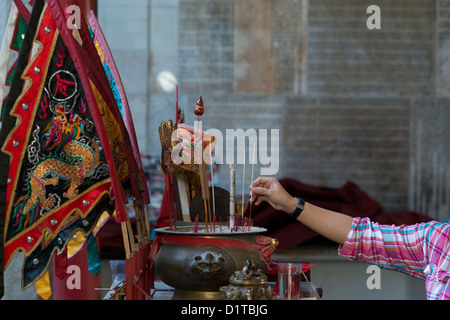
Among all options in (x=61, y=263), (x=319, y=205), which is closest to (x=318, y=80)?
(x=319, y=205)

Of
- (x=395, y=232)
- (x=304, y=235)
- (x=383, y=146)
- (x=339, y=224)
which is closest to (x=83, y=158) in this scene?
(x=339, y=224)

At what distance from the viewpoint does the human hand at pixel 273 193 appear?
1562 millimetres

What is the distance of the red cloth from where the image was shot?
3.42m

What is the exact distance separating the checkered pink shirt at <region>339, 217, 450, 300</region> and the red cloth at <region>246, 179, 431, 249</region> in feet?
5.65

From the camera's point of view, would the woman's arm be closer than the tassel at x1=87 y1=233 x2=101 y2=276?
Yes

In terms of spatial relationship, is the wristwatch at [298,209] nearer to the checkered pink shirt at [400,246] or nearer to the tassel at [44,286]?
the checkered pink shirt at [400,246]

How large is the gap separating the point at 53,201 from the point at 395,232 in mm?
927

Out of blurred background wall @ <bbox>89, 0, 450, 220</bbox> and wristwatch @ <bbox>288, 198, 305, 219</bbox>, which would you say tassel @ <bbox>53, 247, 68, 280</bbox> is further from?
blurred background wall @ <bbox>89, 0, 450, 220</bbox>

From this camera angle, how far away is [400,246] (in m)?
1.60

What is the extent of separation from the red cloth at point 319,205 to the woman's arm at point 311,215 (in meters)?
1.73

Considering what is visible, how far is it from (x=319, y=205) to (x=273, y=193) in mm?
2044

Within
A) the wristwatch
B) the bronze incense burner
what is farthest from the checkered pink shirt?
the bronze incense burner

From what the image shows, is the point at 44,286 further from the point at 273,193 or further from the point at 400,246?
the point at 400,246

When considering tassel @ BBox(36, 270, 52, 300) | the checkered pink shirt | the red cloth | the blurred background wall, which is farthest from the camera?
the blurred background wall
